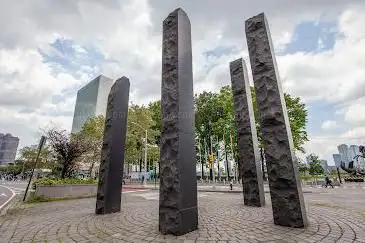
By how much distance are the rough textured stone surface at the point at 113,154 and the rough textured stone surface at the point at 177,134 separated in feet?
9.69

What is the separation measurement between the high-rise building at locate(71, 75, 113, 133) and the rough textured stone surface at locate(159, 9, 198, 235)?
9346cm

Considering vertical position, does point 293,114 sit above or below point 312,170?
above

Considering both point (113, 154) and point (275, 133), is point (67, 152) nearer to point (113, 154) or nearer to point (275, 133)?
point (113, 154)

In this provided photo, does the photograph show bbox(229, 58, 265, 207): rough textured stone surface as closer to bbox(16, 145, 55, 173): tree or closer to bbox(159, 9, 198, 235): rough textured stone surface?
bbox(159, 9, 198, 235): rough textured stone surface

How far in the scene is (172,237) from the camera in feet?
15.0

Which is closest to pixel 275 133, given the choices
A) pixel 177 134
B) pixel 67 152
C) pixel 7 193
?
pixel 177 134

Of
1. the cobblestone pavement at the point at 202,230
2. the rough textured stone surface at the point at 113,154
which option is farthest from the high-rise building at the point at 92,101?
the cobblestone pavement at the point at 202,230

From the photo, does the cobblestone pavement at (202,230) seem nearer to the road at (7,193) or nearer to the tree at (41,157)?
the road at (7,193)

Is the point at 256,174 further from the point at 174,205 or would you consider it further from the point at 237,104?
the point at 174,205

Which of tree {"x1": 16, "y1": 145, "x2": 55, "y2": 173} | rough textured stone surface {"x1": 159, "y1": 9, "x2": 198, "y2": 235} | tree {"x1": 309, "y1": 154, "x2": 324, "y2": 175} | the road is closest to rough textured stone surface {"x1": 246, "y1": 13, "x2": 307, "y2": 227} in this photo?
rough textured stone surface {"x1": 159, "y1": 9, "x2": 198, "y2": 235}

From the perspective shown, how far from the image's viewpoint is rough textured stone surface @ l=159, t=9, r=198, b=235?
195 inches

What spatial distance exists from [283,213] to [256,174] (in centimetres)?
306

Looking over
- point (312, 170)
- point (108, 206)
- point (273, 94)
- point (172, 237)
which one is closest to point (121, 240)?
point (172, 237)

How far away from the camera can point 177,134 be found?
207 inches
